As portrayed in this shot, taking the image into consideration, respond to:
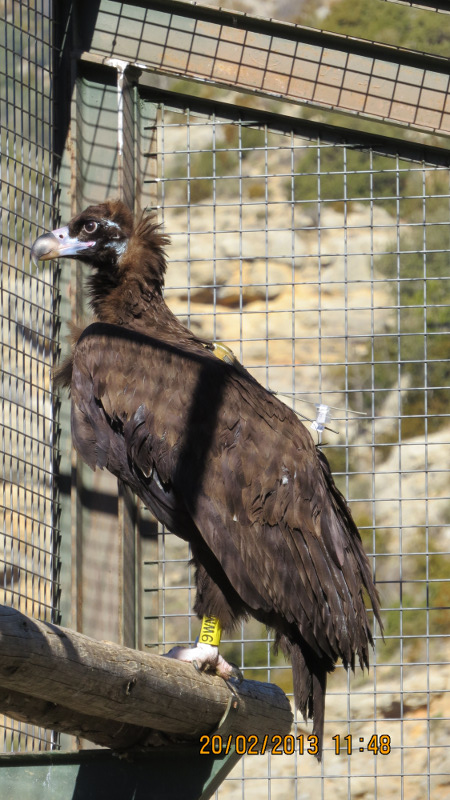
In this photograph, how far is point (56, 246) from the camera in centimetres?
402

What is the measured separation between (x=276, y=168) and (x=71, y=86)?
48.9 ft

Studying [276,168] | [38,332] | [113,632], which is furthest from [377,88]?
[276,168]

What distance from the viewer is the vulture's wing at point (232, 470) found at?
11.2 ft

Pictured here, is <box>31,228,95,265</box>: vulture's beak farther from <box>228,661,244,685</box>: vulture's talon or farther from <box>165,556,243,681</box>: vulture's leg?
<box>228,661,244,685</box>: vulture's talon

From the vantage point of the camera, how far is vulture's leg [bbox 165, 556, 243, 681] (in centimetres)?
327

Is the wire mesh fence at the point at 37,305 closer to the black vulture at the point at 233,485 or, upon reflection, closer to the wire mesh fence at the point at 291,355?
the wire mesh fence at the point at 291,355

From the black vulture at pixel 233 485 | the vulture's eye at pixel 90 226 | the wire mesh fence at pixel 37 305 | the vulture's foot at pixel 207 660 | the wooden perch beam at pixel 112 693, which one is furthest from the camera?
the vulture's eye at pixel 90 226

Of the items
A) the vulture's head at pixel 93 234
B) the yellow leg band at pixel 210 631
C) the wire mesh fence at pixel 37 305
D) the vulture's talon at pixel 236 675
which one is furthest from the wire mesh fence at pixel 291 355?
the yellow leg band at pixel 210 631

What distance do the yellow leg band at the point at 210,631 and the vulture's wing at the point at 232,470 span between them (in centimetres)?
15

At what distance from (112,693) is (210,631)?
900 millimetres

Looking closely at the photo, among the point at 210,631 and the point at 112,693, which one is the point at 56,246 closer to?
the point at 210,631

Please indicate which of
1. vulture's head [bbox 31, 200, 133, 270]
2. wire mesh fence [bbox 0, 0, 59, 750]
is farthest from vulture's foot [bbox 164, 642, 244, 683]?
vulture's head [bbox 31, 200, 133, 270]

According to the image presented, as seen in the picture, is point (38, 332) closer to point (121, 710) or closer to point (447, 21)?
point (121, 710)

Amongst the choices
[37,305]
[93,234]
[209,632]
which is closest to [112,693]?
[209,632]
